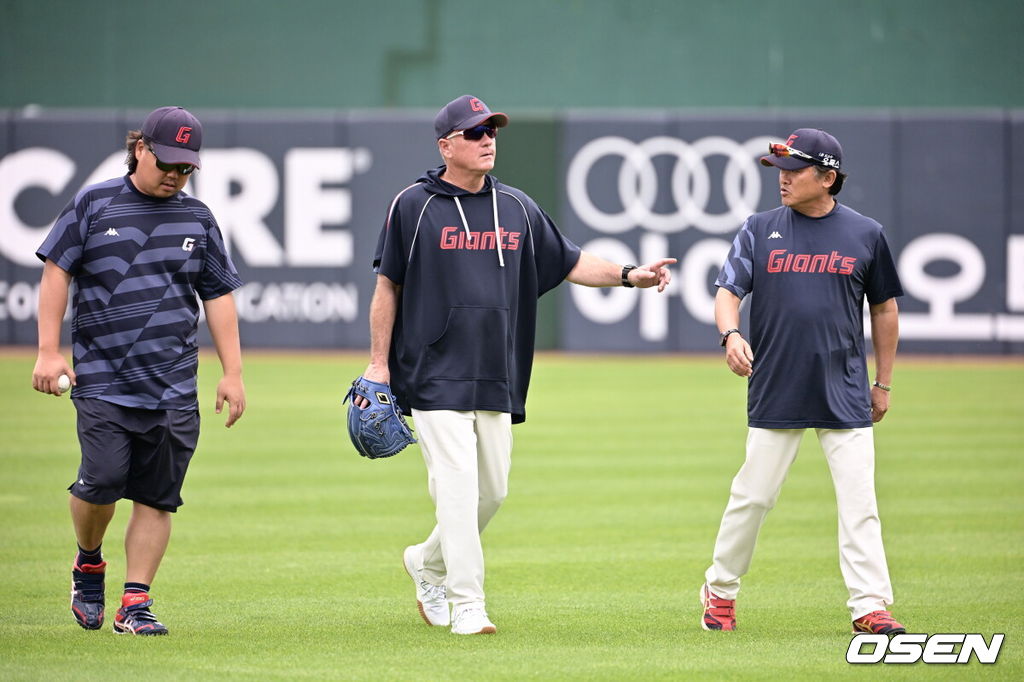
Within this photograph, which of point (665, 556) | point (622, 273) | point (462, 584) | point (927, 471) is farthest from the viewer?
point (927, 471)

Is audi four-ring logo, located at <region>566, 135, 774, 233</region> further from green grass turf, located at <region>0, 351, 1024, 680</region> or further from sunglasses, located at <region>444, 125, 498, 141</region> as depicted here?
sunglasses, located at <region>444, 125, 498, 141</region>

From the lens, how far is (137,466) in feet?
20.6

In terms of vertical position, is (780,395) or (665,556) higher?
(780,395)

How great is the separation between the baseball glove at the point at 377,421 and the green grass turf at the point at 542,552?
0.78 metres

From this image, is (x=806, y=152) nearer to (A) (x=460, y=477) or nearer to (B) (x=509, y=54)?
(A) (x=460, y=477)

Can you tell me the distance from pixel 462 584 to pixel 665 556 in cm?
237

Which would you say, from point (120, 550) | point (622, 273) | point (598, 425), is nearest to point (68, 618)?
point (120, 550)

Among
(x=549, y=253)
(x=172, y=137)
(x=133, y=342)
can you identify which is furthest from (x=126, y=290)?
(x=549, y=253)

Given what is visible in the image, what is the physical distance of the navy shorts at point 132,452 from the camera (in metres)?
6.12

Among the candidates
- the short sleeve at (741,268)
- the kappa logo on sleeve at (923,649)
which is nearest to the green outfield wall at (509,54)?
the short sleeve at (741,268)

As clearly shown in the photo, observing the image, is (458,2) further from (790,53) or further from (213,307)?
(213,307)

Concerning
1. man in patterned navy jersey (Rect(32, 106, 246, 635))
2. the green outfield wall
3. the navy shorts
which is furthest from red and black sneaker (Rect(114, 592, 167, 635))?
the green outfield wall

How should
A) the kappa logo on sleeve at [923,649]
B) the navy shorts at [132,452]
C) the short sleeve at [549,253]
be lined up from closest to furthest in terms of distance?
the kappa logo on sleeve at [923,649] < the navy shorts at [132,452] < the short sleeve at [549,253]

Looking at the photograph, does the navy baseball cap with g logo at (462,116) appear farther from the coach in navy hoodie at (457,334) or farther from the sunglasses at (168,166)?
the sunglasses at (168,166)
